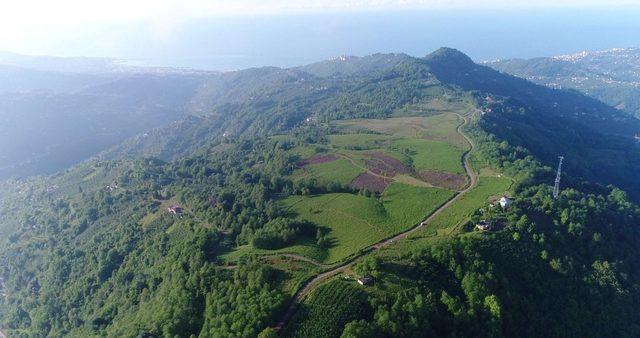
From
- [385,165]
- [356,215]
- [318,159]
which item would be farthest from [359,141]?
[356,215]

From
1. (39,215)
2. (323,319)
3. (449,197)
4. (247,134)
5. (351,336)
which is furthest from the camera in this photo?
(247,134)

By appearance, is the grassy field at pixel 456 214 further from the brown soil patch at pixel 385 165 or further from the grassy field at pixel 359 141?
the grassy field at pixel 359 141

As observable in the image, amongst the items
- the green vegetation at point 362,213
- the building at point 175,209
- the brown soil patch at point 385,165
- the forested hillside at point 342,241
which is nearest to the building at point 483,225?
the forested hillside at point 342,241

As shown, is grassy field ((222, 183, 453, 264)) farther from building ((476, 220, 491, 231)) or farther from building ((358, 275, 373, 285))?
building ((476, 220, 491, 231))

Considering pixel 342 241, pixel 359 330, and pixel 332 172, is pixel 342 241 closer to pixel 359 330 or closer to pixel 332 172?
pixel 359 330

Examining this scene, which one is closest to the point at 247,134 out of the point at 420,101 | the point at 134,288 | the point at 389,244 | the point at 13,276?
the point at 420,101

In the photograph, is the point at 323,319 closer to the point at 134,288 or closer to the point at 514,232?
the point at 514,232
